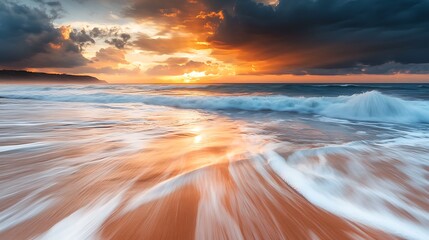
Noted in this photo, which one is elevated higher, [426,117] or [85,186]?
[85,186]

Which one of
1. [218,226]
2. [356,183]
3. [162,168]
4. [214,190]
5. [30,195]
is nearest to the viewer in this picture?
[218,226]

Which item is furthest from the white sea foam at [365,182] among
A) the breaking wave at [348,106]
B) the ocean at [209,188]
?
the breaking wave at [348,106]

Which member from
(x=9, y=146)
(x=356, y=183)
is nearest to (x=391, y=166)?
(x=356, y=183)

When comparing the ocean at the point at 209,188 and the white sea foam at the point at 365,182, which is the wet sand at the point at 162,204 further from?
the white sea foam at the point at 365,182

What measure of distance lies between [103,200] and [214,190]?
95 centimetres

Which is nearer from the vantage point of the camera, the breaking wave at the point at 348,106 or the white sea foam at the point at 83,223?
the white sea foam at the point at 83,223

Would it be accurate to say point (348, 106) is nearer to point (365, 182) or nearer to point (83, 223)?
point (365, 182)

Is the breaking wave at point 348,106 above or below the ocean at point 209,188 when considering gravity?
below

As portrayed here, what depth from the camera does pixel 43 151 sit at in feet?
10.7

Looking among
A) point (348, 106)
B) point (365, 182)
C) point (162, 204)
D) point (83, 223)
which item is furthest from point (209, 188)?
point (348, 106)

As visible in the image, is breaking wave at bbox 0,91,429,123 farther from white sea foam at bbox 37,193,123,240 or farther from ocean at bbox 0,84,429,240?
white sea foam at bbox 37,193,123,240

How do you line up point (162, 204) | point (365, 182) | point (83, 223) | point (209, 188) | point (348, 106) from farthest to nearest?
point (348, 106) → point (365, 182) → point (209, 188) → point (162, 204) → point (83, 223)

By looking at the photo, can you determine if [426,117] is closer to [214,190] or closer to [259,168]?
[259,168]

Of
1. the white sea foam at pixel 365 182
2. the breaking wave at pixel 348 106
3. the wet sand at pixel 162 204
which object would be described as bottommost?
the breaking wave at pixel 348 106
